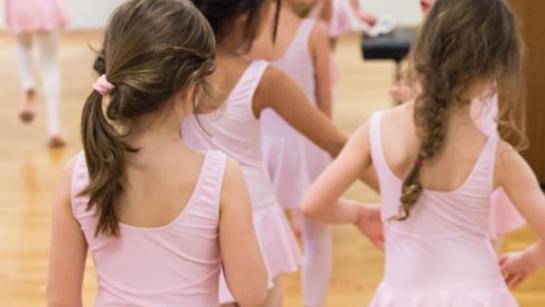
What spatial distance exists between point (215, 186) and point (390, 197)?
1.39ft

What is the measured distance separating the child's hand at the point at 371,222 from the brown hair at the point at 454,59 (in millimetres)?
256

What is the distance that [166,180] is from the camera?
1.63 metres

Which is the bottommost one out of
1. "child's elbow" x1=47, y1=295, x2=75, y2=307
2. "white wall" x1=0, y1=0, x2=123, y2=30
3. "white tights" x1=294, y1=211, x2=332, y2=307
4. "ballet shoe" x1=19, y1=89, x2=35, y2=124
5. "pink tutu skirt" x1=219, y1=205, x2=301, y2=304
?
"white wall" x1=0, y1=0, x2=123, y2=30

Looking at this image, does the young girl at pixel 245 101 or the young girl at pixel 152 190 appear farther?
the young girl at pixel 245 101

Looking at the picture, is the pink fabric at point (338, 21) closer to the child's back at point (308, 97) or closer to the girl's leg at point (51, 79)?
the girl's leg at point (51, 79)

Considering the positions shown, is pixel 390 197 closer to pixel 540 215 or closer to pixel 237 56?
pixel 540 215

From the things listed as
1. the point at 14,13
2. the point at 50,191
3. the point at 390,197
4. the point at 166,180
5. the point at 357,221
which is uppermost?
the point at 166,180

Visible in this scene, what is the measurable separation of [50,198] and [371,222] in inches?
116

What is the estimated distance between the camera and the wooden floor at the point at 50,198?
11.8 feet

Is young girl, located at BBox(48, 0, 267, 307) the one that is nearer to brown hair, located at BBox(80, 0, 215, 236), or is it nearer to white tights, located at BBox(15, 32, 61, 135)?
brown hair, located at BBox(80, 0, 215, 236)

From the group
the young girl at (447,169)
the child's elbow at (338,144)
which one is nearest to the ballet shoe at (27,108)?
the child's elbow at (338,144)

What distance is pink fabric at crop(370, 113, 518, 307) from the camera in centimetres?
185

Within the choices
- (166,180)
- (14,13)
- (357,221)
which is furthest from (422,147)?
(14,13)

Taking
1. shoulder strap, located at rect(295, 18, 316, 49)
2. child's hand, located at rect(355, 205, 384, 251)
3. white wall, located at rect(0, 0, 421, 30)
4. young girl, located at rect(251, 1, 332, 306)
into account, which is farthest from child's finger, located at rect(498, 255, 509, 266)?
white wall, located at rect(0, 0, 421, 30)
